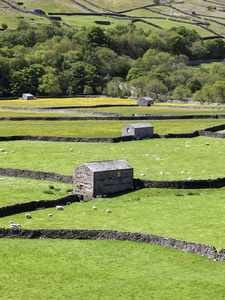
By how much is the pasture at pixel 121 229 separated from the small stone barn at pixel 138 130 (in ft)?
26.2

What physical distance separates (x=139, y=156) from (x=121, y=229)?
27.3 meters

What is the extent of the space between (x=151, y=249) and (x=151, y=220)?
22.3 ft

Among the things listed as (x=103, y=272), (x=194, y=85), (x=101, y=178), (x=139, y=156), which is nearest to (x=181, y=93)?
(x=194, y=85)

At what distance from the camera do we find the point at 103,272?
25688 mm

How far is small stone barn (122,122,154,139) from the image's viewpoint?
73000 mm

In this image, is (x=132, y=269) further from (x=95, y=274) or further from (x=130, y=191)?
(x=130, y=191)

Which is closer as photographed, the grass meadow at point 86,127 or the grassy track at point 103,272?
the grassy track at point 103,272

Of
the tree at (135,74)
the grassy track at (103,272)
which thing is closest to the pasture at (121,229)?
the grassy track at (103,272)

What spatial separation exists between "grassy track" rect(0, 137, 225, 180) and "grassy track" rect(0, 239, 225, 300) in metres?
20.5

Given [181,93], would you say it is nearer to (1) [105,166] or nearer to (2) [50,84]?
(2) [50,84]

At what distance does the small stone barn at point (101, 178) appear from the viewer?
42.4 meters

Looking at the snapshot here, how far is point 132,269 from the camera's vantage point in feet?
86.0

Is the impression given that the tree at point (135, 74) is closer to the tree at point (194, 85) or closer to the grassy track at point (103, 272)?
the tree at point (194, 85)

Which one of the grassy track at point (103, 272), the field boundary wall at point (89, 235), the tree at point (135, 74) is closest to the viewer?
the grassy track at point (103, 272)
